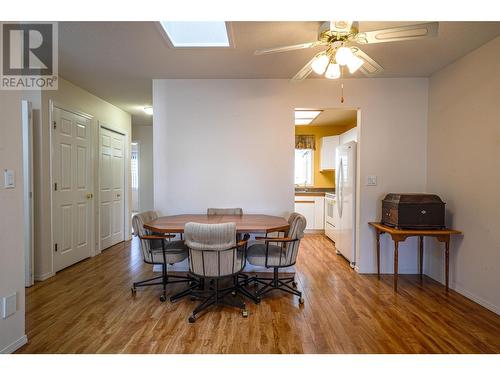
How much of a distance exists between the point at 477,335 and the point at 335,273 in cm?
150

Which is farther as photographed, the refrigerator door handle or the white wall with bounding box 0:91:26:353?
the refrigerator door handle

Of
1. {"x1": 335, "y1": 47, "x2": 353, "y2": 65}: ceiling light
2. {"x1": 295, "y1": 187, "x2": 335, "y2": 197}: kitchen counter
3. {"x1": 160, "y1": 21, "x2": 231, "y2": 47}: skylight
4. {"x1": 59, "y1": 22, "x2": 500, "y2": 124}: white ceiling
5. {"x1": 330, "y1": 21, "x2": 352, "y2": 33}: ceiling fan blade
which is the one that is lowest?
{"x1": 295, "y1": 187, "x2": 335, "y2": 197}: kitchen counter

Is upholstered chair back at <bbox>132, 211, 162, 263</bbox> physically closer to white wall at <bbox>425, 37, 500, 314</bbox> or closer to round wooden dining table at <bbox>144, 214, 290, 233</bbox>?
round wooden dining table at <bbox>144, 214, 290, 233</bbox>

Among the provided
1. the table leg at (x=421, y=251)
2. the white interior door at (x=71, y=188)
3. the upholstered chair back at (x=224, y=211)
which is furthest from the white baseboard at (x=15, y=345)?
the table leg at (x=421, y=251)

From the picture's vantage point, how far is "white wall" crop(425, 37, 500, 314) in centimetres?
238

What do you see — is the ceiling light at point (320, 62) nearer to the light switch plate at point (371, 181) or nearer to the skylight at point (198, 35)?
the skylight at point (198, 35)

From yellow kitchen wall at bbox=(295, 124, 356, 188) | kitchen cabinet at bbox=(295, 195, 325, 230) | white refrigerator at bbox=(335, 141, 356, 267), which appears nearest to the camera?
white refrigerator at bbox=(335, 141, 356, 267)

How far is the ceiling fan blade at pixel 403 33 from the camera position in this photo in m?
1.62

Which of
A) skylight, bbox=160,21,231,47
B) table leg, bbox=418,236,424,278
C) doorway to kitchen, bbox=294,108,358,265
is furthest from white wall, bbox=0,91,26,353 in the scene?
table leg, bbox=418,236,424,278

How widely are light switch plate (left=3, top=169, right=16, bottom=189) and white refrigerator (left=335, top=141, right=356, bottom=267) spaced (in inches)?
133

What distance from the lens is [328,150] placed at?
19.1ft

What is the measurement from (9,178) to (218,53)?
1.99m

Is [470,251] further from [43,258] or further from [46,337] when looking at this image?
[43,258]
